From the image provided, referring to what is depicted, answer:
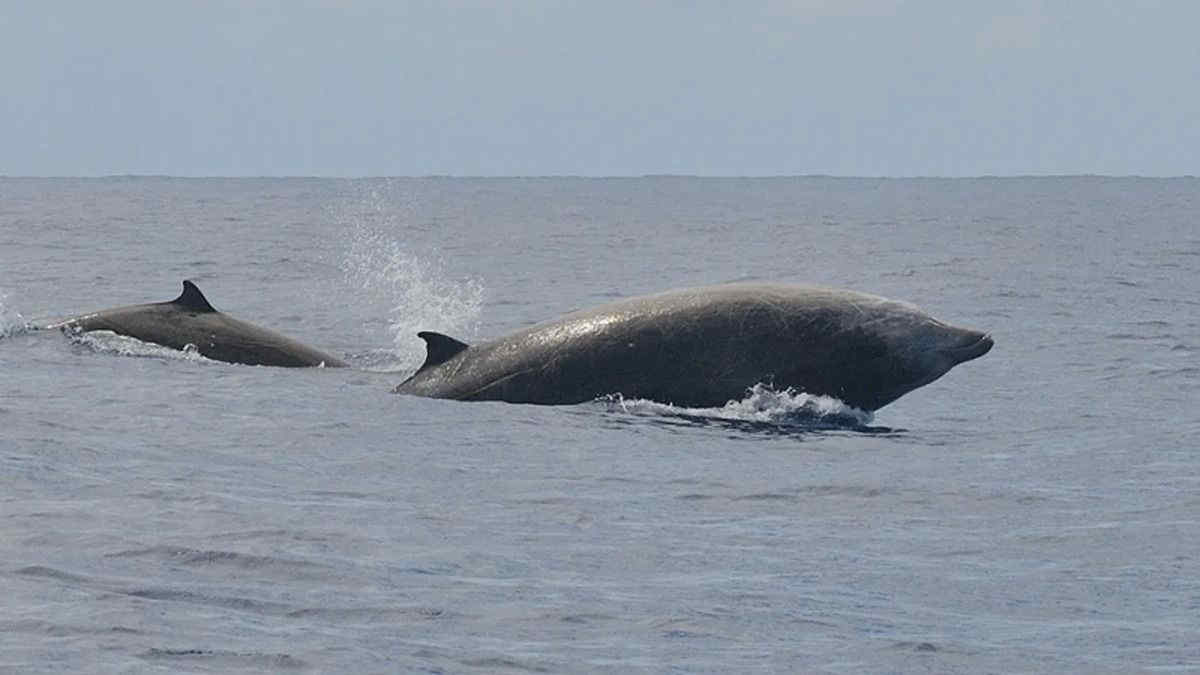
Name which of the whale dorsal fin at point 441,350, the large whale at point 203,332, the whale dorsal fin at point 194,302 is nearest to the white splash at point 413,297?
the large whale at point 203,332

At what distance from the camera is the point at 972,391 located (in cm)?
2552

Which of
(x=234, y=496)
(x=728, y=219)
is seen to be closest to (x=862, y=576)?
(x=234, y=496)

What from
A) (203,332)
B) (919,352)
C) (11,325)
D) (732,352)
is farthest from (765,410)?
(11,325)

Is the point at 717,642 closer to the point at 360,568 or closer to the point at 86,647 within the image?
the point at 360,568

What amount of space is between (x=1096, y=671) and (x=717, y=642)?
201cm

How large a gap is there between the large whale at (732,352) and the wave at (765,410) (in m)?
0.08

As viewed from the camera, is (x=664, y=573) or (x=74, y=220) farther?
(x=74, y=220)

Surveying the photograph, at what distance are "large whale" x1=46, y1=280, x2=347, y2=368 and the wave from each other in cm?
607

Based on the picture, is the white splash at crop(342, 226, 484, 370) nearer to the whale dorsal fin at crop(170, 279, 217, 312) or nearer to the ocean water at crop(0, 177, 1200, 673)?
the ocean water at crop(0, 177, 1200, 673)

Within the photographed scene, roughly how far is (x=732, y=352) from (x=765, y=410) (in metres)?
0.64

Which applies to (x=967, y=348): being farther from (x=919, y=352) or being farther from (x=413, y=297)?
(x=413, y=297)

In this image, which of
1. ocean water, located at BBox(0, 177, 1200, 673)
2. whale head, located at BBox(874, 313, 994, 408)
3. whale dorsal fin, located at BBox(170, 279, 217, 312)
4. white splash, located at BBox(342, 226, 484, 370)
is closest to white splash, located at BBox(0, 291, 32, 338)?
ocean water, located at BBox(0, 177, 1200, 673)

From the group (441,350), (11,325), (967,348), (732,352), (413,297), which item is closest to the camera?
(732,352)

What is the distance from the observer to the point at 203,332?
2564cm
